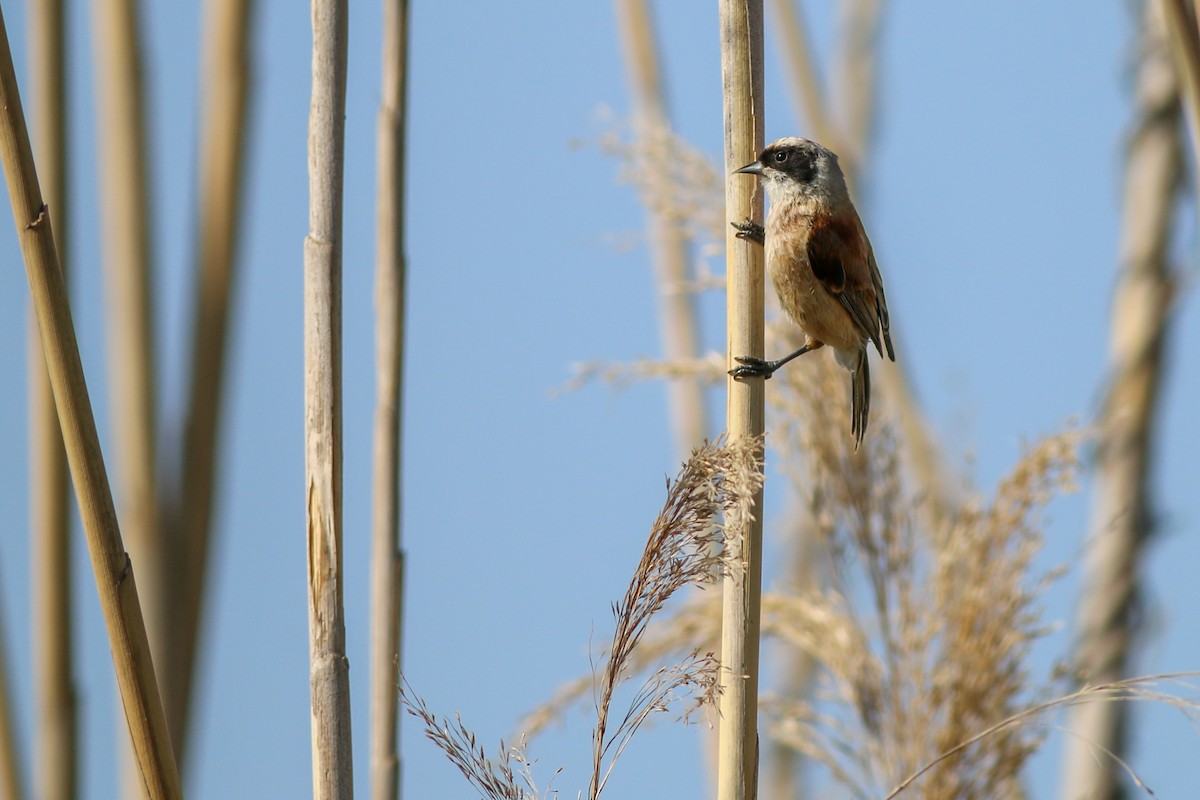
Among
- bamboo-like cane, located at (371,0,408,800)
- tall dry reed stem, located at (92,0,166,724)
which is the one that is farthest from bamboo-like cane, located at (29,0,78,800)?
bamboo-like cane, located at (371,0,408,800)

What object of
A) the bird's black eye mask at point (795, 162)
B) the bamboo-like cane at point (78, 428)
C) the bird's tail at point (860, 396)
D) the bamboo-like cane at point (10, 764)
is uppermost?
the bird's black eye mask at point (795, 162)

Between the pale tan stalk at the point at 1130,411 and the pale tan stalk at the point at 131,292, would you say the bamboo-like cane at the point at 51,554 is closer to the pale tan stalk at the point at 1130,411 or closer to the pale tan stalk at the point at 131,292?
the pale tan stalk at the point at 131,292

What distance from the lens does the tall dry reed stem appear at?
1402 mm

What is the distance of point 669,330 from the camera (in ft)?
8.09

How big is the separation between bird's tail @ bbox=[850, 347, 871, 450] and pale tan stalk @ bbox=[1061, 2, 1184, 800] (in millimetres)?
537

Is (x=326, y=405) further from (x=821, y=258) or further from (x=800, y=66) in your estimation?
(x=800, y=66)

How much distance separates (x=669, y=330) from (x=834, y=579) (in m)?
0.67

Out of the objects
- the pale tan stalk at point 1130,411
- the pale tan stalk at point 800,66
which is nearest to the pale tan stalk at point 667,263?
the pale tan stalk at point 800,66

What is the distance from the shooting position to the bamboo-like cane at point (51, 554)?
4.33 feet

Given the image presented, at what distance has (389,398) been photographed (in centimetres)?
144

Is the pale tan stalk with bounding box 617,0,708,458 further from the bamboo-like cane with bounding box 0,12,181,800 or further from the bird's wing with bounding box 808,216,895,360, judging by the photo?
the bamboo-like cane with bounding box 0,12,181,800

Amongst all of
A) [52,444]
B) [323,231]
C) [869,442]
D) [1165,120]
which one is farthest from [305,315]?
[1165,120]

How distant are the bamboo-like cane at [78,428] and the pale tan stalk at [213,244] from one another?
1.83 feet

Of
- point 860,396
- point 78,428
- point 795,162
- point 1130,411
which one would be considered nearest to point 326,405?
point 78,428
